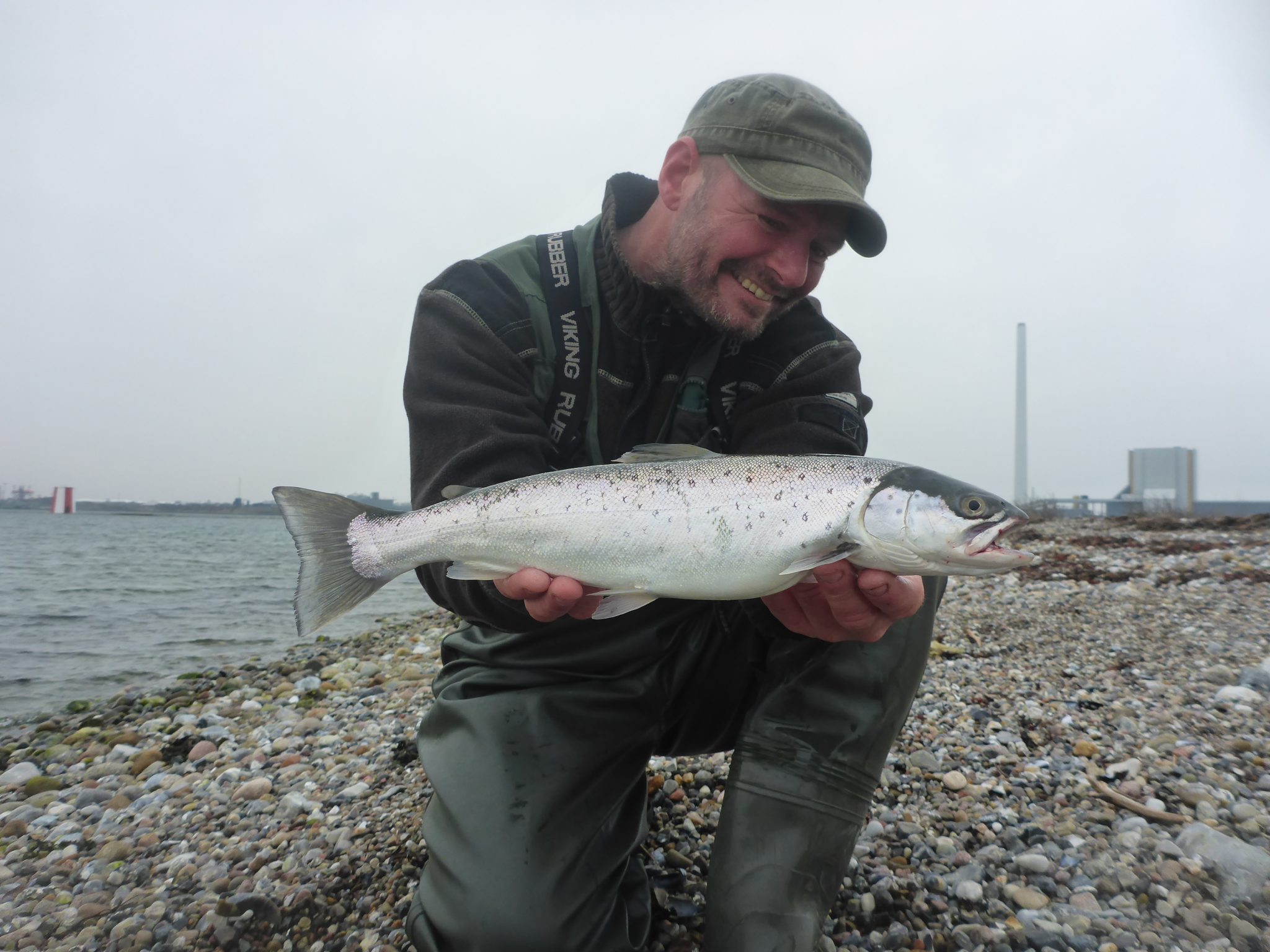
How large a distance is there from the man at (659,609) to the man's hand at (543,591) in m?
0.01

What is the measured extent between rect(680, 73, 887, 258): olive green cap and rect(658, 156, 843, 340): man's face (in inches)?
3.6

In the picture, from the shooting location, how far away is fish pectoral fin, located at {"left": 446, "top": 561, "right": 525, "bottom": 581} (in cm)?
275

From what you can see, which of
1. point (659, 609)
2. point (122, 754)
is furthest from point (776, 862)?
point (122, 754)

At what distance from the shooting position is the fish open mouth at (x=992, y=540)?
258 cm

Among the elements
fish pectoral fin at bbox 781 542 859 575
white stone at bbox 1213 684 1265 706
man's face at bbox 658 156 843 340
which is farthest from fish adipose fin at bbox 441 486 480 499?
white stone at bbox 1213 684 1265 706

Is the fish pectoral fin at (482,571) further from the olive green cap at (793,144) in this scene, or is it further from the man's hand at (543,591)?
the olive green cap at (793,144)

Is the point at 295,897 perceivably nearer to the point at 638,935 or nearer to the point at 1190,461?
the point at 638,935

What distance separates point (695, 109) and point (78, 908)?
4301 mm

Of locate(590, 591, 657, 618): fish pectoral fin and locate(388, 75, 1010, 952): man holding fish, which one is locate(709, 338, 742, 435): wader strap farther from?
locate(590, 591, 657, 618): fish pectoral fin

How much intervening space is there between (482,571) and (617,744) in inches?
34.8

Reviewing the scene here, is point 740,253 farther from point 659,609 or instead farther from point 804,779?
point 804,779

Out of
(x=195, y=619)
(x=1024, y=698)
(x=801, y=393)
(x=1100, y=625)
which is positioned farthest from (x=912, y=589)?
(x=195, y=619)

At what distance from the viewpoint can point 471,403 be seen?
3.04 m

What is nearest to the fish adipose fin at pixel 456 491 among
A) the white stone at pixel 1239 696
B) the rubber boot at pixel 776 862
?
the rubber boot at pixel 776 862
